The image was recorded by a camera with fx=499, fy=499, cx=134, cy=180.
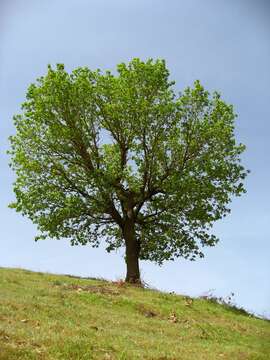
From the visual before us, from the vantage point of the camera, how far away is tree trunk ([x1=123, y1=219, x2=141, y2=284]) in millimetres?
36844

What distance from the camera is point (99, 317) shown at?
75.0ft

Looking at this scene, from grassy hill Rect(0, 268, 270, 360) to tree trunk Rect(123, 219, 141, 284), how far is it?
10.6 feet

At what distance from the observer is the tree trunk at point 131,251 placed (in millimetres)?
36844

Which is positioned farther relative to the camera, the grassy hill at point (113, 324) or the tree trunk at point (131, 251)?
the tree trunk at point (131, 251)

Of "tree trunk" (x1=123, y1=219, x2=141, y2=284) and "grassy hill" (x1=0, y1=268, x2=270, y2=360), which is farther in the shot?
"tree trunk" (x1=123, y1=219, x2=141, y2=284)

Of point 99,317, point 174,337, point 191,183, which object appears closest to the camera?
point 174,337

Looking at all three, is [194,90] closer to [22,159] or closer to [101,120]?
[101,120]

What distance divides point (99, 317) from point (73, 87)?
1997 centimetres

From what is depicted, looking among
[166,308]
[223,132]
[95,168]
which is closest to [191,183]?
[223,132]

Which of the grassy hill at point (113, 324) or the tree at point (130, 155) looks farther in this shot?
the tree at point (130, 155)

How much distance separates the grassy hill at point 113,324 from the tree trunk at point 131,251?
10.6 feet

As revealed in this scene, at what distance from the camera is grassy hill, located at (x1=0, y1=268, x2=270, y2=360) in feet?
54.0

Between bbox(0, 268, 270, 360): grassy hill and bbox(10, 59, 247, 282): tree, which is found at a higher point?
bbox(10, 59, 247, 282): tree

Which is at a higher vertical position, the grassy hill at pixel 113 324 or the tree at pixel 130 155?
the tree at pixel 130 155
